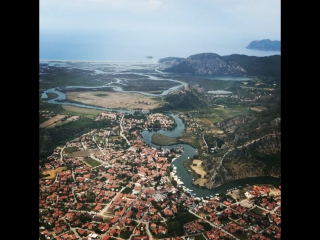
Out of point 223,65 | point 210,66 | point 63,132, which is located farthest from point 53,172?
point 223,65

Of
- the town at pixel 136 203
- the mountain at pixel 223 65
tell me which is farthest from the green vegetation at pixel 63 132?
the mountain at pixel 223 65

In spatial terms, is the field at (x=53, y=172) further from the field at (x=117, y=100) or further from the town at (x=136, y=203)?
the field at (x=117, y=100)

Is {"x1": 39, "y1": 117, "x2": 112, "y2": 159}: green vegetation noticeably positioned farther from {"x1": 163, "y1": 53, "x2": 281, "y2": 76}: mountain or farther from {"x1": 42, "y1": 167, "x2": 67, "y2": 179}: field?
{"x1": 163, "y1": 53, "x2": 281, "y2": 76}: mountain

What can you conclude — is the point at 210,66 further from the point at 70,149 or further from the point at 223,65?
the point at 70,149
